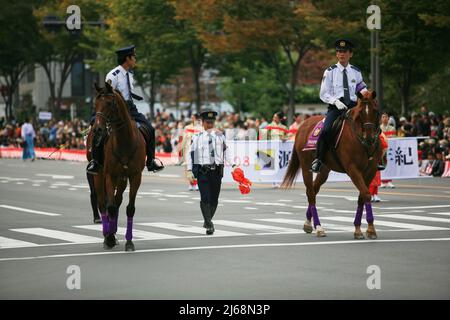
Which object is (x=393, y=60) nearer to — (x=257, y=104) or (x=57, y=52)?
(x=57, y=52)

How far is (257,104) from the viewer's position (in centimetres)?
8619

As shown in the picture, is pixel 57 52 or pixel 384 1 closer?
pixel 384 1

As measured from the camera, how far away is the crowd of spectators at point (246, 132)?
34.2 metres

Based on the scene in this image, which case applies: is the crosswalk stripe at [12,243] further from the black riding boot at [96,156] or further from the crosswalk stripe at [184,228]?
the crosswalk stripe at [184,228]

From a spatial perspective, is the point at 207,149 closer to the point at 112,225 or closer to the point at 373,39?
the point at 112,225

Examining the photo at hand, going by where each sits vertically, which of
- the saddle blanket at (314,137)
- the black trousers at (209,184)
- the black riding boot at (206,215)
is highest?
the saddle blanket at (314,137)

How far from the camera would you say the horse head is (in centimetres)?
1675

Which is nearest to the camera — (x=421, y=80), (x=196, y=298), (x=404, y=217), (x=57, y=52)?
(x=196, y=298)

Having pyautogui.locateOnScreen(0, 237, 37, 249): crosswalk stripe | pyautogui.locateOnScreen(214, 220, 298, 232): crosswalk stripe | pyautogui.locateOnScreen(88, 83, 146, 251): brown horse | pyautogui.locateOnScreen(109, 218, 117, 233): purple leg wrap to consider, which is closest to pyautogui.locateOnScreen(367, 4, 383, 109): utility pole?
pyautogui.locateOnScreen(214, 220, 298, 232): crosswalk stripe

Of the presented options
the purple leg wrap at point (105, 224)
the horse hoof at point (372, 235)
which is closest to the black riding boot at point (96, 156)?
the purple leg wrap at point (105, 224)

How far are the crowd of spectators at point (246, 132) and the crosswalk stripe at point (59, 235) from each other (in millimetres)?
1592

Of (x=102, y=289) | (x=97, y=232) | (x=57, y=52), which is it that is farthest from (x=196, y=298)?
(x=57, y=52)

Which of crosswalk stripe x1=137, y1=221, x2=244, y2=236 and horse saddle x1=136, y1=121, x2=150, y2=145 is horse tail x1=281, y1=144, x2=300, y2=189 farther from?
horse saddle x1=136, y1=121, x2=150, y2=145

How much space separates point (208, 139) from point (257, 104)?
67927 mm
